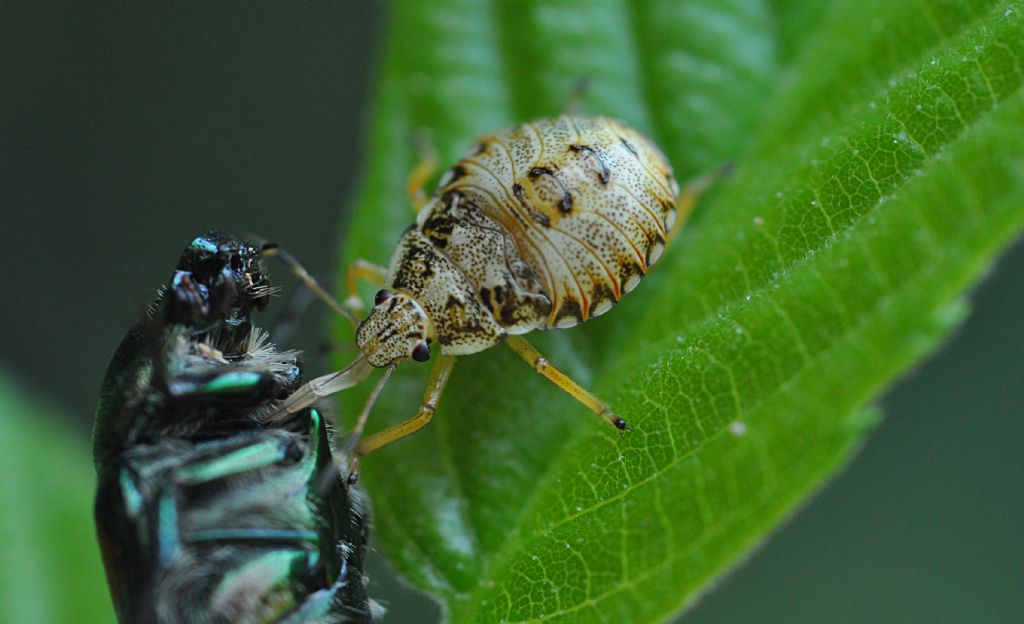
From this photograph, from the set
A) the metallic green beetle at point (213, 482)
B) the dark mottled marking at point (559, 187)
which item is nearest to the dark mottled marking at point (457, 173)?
the dark mottled marking at point (559, 187)

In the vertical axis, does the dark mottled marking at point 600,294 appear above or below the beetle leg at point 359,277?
below

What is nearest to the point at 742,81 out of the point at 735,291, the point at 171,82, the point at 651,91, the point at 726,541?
the point at 651,91

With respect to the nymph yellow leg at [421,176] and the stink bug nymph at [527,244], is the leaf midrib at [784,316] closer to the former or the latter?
the stink bug nymph at [527,244]

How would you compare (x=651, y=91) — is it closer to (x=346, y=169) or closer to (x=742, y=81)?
(x=742, y=81)

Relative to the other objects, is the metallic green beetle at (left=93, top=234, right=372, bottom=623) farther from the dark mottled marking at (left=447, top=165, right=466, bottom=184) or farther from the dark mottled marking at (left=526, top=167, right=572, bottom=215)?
the dark mottled marking at (left=526, top=167, right=572, bottom=215)

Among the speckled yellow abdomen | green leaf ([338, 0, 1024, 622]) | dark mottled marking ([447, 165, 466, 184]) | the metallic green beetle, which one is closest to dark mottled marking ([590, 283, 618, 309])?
the speckled yellow abdomen

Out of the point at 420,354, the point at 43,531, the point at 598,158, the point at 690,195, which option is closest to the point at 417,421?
the point at 420,354

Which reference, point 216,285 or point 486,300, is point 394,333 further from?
point 216,285
